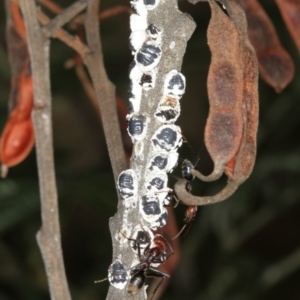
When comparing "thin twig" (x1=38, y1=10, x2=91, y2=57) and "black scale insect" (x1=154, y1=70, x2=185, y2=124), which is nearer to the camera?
"black scale insect" (x1=154, y1=70, x2=185, y2=124)

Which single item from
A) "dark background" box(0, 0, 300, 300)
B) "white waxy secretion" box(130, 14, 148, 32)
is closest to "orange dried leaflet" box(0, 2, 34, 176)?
"white waxy secretion" box(130, 14, 148, 32)

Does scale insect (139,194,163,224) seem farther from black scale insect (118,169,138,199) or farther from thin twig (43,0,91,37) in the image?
thin twig (43,0,91,37)

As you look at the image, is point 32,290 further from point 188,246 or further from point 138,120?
point 138,120

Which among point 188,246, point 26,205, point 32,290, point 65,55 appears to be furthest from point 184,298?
point 65,55

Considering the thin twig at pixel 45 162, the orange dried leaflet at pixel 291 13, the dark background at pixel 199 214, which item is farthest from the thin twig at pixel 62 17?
the dark background at pixel 199 214

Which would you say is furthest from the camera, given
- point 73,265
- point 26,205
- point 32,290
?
point 73,265

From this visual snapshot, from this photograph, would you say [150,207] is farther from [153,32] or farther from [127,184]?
[153,32]

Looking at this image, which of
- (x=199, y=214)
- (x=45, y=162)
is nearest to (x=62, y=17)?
(x=45, y=162)
